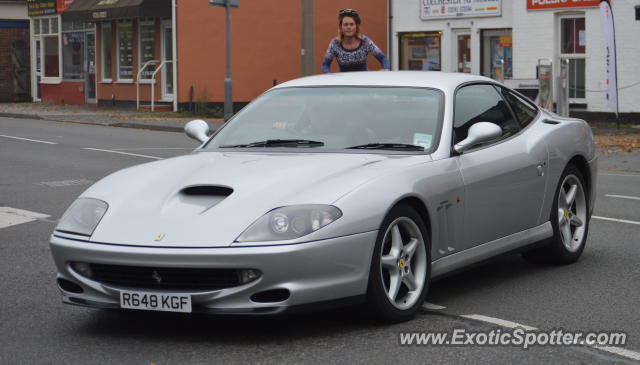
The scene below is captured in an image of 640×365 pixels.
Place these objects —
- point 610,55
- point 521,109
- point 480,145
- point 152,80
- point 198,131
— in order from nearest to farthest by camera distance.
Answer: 1. point 480,145
2. point 198,131
3. point 521,109
4. point 610,55
5. point 152,80

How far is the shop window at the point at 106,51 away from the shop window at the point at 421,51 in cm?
1095

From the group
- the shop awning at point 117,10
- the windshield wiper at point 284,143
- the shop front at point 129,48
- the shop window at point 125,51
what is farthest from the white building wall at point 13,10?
the windshield wiper at point 284,143

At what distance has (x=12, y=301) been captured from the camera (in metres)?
6.76

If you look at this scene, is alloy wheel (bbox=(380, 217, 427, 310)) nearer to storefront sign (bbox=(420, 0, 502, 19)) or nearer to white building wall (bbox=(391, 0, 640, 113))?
white building wall (bbox=(391, 0, 640, 113))

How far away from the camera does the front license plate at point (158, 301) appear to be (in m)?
5.54

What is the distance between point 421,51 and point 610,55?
790 cm

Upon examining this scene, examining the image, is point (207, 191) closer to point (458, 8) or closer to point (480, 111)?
point (480, 111)

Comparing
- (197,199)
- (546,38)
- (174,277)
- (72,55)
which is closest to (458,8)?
(546,38)

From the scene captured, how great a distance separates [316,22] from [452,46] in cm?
661

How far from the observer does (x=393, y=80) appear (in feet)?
23.9

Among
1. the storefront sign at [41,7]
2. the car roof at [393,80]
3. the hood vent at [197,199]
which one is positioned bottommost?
the hood vent at [197,199]

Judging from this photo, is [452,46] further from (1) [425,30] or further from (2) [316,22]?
(2) [316,22]

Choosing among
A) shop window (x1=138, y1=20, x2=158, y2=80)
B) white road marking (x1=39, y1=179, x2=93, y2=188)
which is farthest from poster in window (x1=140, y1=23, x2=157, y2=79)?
white road marking (x1=39, y1=179, x2=93, y2=188)

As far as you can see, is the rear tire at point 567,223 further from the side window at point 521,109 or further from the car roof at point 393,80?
the car roof at point 393,80
